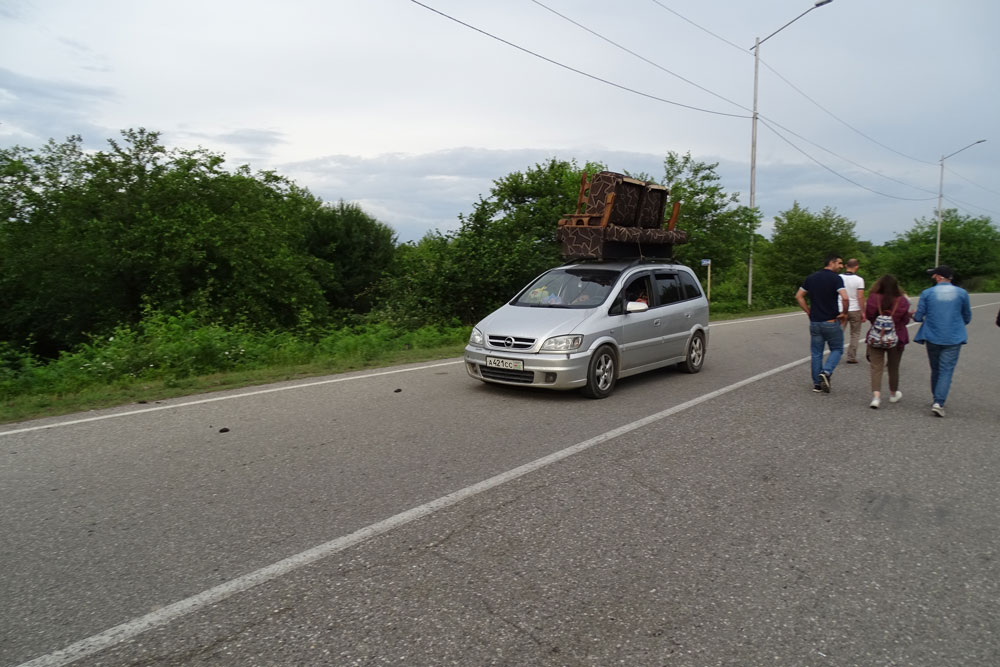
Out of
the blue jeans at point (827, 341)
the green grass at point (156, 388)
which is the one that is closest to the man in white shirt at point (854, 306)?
the blue jeans at point (827, 341)

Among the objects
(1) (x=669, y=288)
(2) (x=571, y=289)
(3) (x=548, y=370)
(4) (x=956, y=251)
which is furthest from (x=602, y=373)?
(4) (x=956, y=251)

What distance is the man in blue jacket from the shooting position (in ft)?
24.3

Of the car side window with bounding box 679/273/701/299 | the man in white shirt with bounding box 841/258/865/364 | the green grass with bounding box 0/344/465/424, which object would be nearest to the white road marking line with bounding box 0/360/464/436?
the green grass with bounding box 0/344/465/424

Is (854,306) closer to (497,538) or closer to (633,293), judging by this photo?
(633,293)

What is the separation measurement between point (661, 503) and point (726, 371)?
6575mm

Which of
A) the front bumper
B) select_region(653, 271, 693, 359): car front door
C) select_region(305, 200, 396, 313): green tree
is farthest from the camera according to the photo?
select_region(305, 200, 396, 313): green tree

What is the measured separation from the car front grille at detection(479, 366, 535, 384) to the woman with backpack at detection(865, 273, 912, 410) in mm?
4098

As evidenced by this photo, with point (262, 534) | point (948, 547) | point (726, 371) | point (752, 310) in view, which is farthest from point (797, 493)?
point (752, 310)

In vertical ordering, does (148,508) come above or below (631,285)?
below

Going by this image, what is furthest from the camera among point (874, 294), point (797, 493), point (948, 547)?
point (874, 294)

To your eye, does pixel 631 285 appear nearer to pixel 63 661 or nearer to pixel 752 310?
pixel 63 661

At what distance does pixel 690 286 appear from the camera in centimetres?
1044

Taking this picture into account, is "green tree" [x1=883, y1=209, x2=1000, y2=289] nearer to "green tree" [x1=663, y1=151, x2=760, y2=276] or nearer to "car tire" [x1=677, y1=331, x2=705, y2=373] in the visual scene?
"green tree" [x1=663, y1=151, x2=760, y2=276]

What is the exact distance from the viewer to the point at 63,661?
2.68 meters
